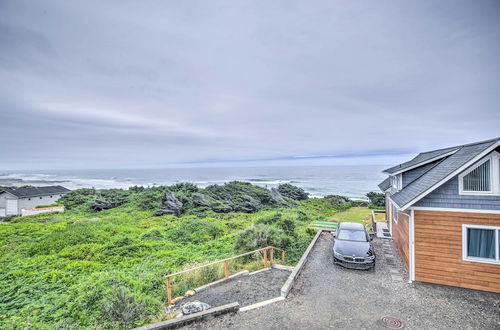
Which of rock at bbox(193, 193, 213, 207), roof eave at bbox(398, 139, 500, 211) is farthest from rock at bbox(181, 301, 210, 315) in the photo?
rock at bbox(193, 193, 213, 207)

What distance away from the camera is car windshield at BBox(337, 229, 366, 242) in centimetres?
1227

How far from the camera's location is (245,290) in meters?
9.17

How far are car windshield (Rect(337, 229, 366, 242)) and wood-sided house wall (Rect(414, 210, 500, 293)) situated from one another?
3152 millimetres

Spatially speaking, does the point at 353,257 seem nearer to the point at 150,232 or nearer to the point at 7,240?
the point at 150,232

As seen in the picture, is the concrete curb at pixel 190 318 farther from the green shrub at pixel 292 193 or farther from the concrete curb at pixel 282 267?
the green shrub at pixel 292 193

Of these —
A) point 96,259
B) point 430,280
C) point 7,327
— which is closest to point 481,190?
point 430,280

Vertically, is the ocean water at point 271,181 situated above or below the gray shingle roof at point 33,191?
below

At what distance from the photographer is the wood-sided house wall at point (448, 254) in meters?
8.27

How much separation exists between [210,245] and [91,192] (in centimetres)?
4280

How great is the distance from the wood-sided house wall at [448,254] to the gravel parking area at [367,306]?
→ 37 cm

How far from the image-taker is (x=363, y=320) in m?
7.05

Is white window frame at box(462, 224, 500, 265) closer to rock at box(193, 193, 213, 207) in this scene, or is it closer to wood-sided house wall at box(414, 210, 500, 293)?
wood-sided house wall at box(414, 210, 500, 293)

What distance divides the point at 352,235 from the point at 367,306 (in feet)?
16.6

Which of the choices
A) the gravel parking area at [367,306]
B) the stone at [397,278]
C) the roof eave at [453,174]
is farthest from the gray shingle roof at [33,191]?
the roof eave at [453,174]
